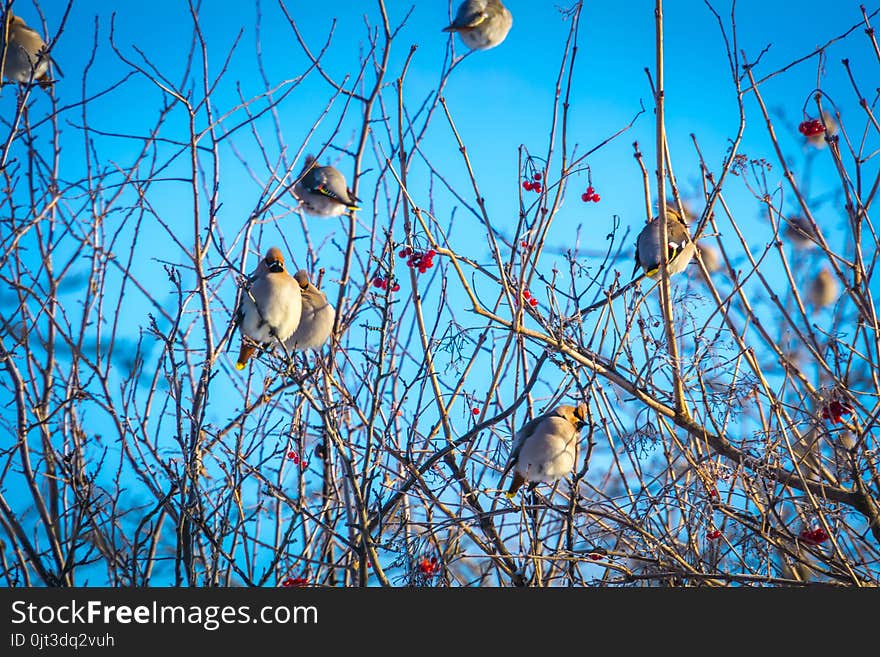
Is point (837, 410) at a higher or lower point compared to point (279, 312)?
lower

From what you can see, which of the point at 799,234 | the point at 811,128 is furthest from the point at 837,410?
the point at 799,234

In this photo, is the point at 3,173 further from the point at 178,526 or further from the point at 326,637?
the point at 326,637

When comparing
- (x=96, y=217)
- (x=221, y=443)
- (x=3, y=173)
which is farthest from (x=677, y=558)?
(x=3, y=173)

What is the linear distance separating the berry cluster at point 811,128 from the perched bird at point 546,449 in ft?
5.15

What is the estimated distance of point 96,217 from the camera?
14.0 ft

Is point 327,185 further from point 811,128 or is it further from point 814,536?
point 814,536

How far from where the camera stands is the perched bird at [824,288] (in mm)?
7172

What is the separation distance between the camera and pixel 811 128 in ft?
13.3

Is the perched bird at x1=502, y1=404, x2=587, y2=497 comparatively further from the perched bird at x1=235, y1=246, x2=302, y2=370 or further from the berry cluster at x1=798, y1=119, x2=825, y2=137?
the berry cluster at x1=798, y1=119, x2=825, y2=137

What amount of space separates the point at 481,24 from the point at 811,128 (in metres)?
2.02

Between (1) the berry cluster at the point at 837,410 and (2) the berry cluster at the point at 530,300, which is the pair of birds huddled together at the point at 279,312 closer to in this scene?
(2) the berry cluster at the point at 530,300

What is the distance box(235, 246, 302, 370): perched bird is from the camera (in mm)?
4363

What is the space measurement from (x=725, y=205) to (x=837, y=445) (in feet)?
3.43

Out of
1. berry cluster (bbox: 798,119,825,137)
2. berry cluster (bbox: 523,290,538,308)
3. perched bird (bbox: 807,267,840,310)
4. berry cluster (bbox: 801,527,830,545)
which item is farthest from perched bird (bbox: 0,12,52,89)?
perched bird (bbox: 807,267,840,310)
